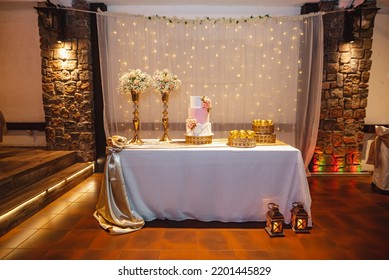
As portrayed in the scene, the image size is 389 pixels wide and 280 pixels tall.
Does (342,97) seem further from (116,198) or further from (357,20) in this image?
(116,198)

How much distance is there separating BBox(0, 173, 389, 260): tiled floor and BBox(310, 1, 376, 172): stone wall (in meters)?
1.71

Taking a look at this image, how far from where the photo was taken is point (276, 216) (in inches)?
105

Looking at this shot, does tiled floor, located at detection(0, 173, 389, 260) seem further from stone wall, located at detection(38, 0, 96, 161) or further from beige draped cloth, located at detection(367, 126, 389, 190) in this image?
stone wall, located at detection(38, 0, 96, 161)

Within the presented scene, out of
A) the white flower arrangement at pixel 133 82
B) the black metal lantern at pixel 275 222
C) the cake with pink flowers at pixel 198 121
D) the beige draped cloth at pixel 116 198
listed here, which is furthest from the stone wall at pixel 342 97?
the beige draped cloth at pixel 116 198

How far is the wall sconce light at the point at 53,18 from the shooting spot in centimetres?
443

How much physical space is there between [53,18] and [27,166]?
2.44 metres

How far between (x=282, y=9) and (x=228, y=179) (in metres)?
3.73

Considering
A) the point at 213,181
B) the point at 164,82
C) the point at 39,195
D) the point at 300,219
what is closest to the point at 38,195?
the point at 39,195

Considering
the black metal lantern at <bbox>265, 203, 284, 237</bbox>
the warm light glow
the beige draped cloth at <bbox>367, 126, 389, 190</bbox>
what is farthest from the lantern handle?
the warm light glow

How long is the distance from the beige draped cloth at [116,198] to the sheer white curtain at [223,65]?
223 centimetres

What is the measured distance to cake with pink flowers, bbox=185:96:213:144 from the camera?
3016 mm

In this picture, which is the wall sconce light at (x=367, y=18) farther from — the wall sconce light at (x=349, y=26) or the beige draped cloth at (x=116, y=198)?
the beige draped cloth at (x=116, y=198)
